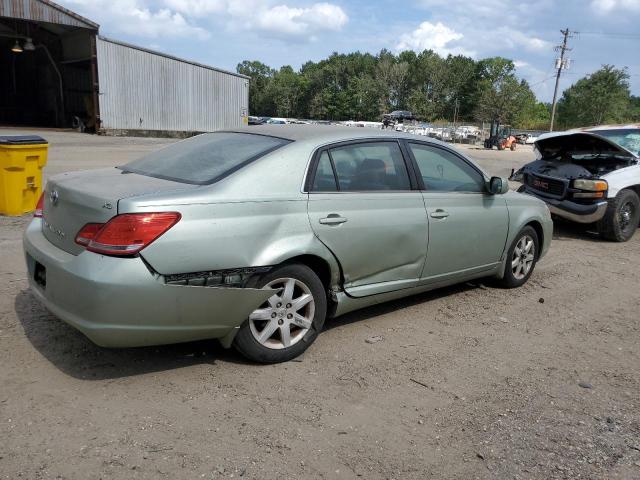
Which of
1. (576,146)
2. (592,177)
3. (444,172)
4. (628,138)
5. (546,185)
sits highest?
(628,138)

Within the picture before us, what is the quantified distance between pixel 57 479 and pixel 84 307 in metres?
0.92

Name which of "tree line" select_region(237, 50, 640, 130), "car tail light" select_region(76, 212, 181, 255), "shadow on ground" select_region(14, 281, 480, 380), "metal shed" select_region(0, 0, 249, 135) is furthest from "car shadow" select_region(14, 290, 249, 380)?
"tree line" select_region(237, 50, 640, 130)

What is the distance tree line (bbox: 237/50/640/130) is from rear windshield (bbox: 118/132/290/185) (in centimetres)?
6956

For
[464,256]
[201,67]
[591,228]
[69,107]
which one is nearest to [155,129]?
[201,67]

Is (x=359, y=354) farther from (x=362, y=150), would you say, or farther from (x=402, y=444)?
(x=362, y=150)

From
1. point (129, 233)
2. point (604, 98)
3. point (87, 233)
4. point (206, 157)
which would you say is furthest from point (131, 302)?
point (604, 98)

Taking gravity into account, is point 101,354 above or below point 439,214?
below

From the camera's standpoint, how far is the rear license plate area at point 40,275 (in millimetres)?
3408

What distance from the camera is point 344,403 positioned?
3270mm

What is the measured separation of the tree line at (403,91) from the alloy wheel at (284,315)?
230 ft

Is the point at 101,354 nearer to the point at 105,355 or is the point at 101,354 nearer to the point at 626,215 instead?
the point at 105,355

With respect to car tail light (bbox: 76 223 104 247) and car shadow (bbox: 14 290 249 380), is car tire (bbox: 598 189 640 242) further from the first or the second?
car tail light (bbox: 76 223 104 247)

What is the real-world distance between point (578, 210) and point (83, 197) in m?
7.33

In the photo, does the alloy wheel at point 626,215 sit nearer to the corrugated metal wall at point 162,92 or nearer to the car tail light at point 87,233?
the car tail light at point 87,233
